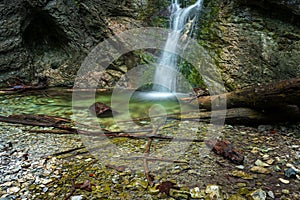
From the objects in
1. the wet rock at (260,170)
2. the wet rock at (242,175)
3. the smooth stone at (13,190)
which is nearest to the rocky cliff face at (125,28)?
the wet rock at (260,170)

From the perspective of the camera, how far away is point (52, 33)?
8.67 metres

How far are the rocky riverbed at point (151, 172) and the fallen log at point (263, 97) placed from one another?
1.76ft

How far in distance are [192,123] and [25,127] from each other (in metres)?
2.92

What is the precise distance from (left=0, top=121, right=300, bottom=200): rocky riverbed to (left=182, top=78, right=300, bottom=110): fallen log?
54cm

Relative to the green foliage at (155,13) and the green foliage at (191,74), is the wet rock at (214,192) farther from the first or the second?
A: the green foliage at (155,13)

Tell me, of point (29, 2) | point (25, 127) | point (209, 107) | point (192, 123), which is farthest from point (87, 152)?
point (29, 2)

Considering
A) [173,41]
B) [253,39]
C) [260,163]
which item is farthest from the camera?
[173,41]

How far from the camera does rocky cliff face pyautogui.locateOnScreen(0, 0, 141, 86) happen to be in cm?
784

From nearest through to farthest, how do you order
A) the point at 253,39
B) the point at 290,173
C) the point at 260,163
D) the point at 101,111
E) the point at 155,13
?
the point at 290,173 → the point at 260,163 → the point at 101,111 → the point at 253,39 → the point at 155,13

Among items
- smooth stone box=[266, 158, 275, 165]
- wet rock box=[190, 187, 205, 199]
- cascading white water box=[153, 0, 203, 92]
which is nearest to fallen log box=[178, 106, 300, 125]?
smooth stone box=[266, 158, 275, 165]

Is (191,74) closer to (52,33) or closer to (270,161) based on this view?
(270,161)

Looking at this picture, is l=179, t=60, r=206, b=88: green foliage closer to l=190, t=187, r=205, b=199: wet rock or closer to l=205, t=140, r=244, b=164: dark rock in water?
l=205, t=140, r=244, b=164: dark rock in water

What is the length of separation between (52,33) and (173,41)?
4.41 meters

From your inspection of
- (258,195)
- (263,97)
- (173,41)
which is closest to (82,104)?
(173,41)
